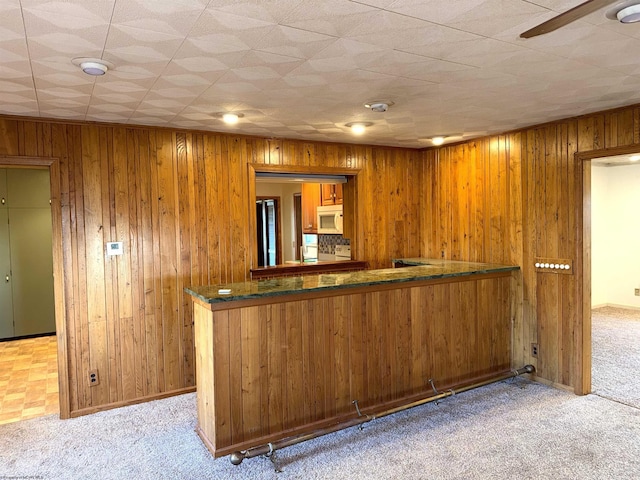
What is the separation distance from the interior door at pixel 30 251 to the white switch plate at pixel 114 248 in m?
3.20

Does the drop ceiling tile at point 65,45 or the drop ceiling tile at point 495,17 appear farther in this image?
the drop ceiling tile at point 65,45

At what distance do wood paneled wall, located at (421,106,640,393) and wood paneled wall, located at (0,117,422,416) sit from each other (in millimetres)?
2030

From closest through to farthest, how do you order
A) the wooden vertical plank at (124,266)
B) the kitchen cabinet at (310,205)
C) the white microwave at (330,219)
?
the wooden vertical plank at (124,266)
the white microwave at (330,219)
the kitchen cabinet at (310,205)

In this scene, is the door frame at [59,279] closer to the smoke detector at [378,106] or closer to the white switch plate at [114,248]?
the white switch plate at [114,248]

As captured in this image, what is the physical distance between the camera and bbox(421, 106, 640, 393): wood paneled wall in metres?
3.71

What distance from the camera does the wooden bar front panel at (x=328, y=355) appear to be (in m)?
2.81

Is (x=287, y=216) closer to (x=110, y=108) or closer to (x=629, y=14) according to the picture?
(x=110, y=108)

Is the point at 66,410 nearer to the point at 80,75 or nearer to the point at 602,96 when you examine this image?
the point at 80,75

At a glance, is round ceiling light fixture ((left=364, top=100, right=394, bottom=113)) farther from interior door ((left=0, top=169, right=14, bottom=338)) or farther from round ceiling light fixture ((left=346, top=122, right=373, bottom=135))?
interior door ((left=0, top=169, right=14, bottom=338))

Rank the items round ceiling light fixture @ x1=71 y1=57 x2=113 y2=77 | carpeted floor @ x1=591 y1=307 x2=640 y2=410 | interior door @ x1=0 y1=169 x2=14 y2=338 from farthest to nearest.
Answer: interior door @ x1=0 y1=169 x2=14 y2=338, carpeted floor @ x1=591 y1=307 x2=640 y2=410, round ceiling light fixture @ x1=71 y1=57 x2=113 y2=77

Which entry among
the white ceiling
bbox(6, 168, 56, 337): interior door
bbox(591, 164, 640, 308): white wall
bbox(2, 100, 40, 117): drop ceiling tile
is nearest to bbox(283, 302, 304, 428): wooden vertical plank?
the white ceiling

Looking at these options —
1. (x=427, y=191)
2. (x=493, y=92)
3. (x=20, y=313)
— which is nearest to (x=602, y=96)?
(x=493, y=92)

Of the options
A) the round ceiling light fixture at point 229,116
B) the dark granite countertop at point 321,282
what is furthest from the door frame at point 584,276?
the round ceiling light fixture at point 229,116

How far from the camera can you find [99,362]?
3.60 meters
